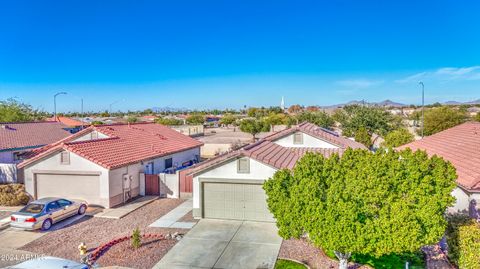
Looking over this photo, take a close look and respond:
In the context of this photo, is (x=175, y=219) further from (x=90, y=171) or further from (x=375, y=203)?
(x=375, y=203)

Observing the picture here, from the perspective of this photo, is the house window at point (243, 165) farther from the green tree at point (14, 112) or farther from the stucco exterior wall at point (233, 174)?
the green tree at point (14, 112)

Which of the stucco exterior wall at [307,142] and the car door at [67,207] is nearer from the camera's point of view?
the car door at [67,207]

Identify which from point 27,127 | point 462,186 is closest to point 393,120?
point 462,186

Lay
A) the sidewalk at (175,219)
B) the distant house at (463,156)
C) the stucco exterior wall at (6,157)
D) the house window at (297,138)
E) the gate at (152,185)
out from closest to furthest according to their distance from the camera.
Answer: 1. the distant house at (463,156)
2. the sidewalk at (175,219)
3. the gate at (152,185)
4. the house window at (297,138)
5. the stucco exterior wall at (6,157)

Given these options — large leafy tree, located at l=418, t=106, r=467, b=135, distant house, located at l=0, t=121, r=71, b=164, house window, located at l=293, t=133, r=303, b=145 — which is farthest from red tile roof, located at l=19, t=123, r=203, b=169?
large leafy tree, located at l=418, t=106, r=467, b=135

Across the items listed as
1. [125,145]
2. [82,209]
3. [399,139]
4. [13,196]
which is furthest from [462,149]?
[13,196]

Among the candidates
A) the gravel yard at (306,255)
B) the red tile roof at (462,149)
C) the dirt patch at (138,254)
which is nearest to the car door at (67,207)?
the dirt patch at (138,254)
